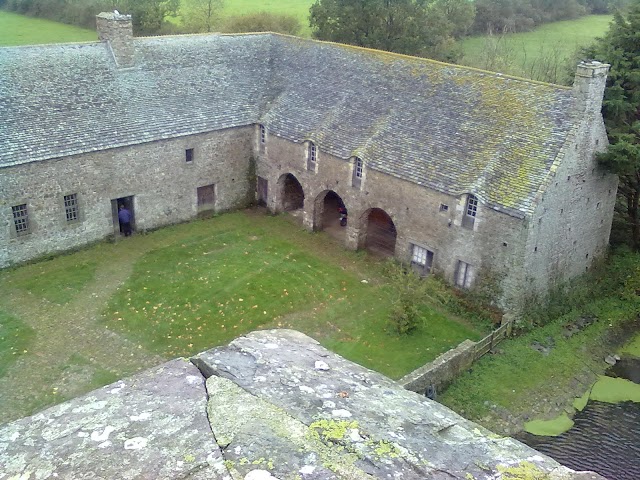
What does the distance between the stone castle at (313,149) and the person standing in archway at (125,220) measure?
1.16 ft

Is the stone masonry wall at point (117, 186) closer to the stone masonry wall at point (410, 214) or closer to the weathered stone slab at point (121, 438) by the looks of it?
the stone masonry wall at point (410, 214)

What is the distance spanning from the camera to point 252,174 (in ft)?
114

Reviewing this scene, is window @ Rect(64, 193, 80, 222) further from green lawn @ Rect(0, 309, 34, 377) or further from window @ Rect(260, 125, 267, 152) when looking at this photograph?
window @ Rect(260, 125, 267, 152)

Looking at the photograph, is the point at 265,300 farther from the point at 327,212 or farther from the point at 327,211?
the point at 327,211

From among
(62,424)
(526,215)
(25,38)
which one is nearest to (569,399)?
Answer: (526,215)

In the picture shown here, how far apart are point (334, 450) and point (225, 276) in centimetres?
2314

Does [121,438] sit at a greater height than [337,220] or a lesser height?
greater

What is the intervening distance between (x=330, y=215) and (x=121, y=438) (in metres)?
29.7

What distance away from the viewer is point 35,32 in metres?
53.6

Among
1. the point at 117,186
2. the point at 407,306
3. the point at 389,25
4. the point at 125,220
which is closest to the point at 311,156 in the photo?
the point at 117,186

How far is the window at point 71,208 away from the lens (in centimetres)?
2862

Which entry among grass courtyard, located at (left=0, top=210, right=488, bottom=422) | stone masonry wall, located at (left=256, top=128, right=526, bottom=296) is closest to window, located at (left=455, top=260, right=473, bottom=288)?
stone masonry wall, located at (left=256, top=128, right=526, bottom=296)

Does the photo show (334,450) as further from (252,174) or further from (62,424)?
(252,174)

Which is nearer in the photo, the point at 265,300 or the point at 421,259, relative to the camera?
the point at 265,300
